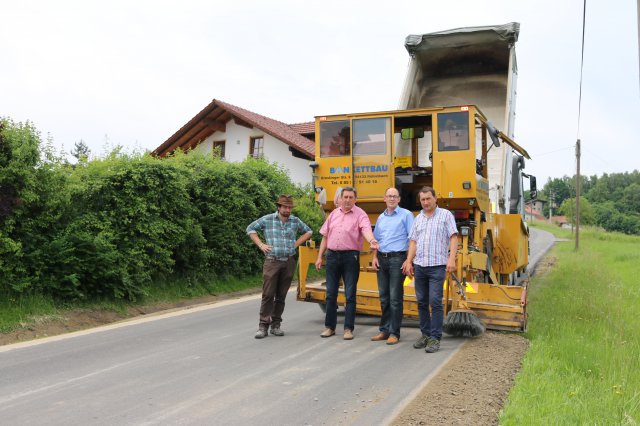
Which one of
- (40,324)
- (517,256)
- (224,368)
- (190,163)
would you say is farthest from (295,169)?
(224,368)

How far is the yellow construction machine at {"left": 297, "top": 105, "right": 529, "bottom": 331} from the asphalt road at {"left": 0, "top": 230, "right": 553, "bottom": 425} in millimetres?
689

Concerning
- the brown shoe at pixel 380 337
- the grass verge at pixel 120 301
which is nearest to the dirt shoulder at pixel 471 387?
the brown shoe at pixel 380 337

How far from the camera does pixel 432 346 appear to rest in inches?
270

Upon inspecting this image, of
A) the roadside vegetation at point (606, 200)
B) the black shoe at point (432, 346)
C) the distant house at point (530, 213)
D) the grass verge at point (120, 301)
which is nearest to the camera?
the black shoe at point (432, 346)

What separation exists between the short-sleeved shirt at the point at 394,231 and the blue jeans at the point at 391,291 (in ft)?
0.45

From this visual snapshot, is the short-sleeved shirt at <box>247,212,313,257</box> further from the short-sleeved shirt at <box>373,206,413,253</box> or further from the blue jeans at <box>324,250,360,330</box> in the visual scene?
the short-sleeved shirt at <box>373,206,413,253</box>

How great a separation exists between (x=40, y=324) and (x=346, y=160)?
17.1 ft

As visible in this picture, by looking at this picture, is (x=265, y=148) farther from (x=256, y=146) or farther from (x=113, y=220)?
(x=113, y=220)

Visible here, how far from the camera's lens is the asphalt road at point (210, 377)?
4.63 metres

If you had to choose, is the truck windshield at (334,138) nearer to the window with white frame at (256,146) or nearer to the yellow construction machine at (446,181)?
the yellow construction machine at (446,181)

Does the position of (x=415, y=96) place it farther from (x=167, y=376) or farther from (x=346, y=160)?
(x=167, y=376)

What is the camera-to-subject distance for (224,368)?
6086mm

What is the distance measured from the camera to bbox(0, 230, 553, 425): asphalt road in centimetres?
463

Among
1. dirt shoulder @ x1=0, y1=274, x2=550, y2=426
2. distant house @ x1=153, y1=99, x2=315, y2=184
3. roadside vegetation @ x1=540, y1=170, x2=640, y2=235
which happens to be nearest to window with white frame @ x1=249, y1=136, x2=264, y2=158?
distant house @ x1=153, y1=99, x2=315, y2=184
